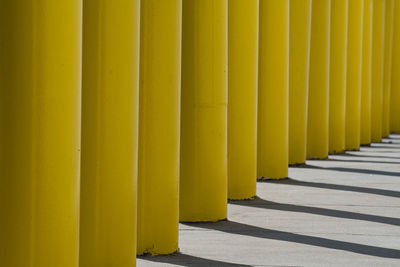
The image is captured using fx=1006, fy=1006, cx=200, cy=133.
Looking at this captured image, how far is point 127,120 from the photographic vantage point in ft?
21.5

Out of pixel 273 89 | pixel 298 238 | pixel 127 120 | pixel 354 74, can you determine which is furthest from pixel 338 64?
pixel 127 120

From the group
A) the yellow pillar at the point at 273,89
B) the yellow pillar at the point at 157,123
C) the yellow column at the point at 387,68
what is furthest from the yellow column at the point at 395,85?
the yellow pillar at the point at 157,123

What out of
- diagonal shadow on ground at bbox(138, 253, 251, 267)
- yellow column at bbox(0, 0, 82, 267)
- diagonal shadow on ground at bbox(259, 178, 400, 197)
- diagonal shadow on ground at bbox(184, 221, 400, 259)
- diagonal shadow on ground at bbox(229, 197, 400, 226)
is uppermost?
yellow column at bbox(0, 0, 82, 267)

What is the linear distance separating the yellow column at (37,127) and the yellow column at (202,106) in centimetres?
360

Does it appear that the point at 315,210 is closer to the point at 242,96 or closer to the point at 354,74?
the point at 242,96

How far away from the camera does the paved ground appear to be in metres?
7.43

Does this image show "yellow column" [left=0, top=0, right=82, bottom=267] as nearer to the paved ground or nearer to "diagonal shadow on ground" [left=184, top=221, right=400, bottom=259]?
the paved ground

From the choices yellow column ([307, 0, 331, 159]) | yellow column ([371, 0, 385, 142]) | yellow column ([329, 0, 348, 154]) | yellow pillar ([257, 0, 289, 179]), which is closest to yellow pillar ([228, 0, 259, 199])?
yellow pillar ([257, 0, 289, 179])

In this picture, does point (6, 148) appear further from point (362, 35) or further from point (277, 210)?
point (362, 35)

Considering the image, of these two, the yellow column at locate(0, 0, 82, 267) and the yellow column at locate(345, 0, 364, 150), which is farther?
the yellow column at locate(345, 0, 364, 150)

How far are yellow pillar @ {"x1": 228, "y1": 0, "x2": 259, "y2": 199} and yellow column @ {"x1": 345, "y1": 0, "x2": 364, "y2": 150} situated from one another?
8051 millimetres

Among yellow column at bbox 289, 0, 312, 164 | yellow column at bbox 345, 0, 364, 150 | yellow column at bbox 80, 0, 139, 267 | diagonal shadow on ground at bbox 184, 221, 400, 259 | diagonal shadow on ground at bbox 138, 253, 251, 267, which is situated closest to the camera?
yellow column at bbox 80, 0, 139, 267

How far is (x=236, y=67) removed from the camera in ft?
35.0

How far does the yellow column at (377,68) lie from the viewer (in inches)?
832
